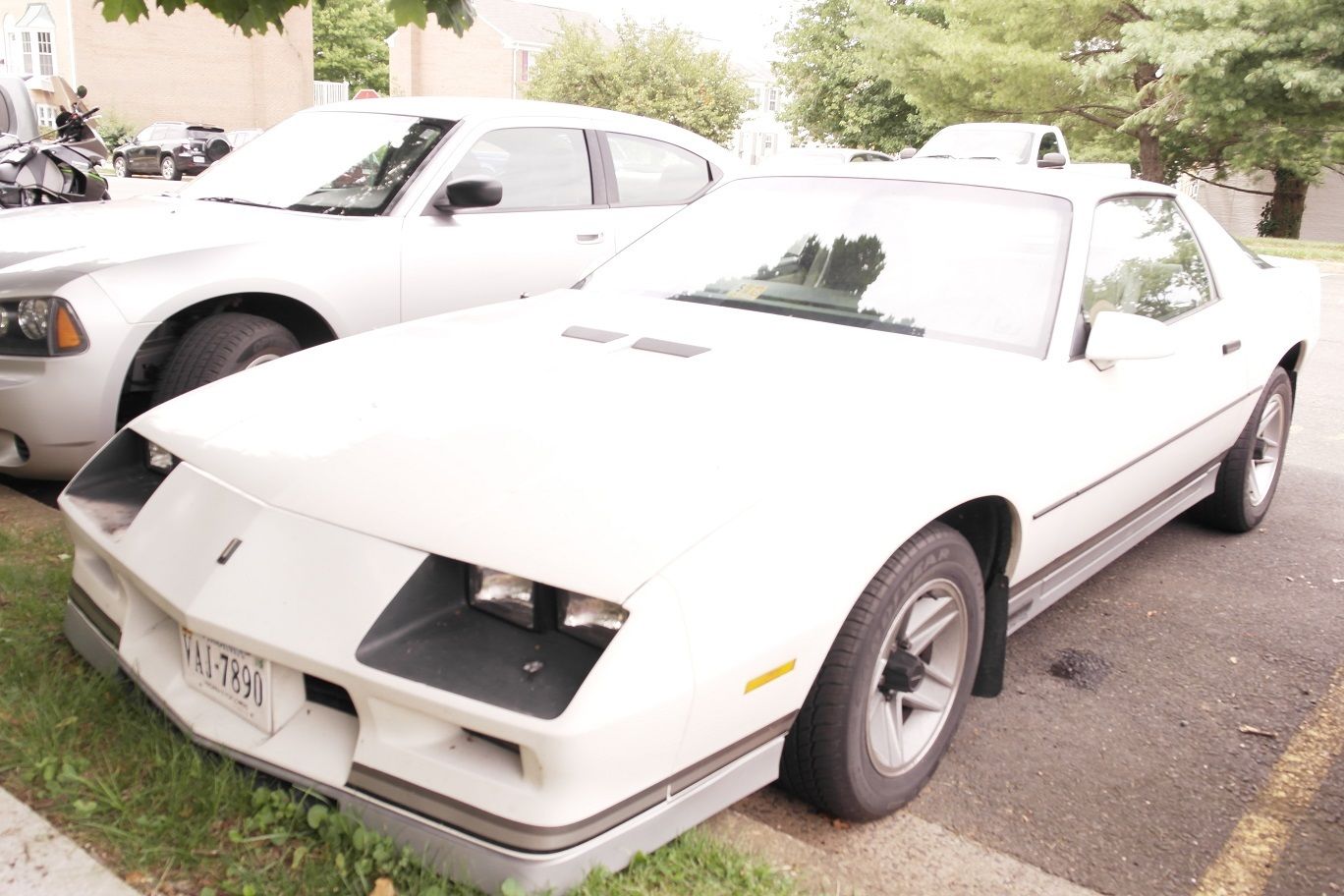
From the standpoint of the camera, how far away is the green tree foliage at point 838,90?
3572cm

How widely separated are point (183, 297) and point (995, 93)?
28.4 meters

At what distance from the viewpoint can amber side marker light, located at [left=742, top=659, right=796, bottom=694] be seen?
2180 mm

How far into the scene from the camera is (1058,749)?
10.4 feet

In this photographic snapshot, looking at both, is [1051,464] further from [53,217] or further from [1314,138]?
[1314,138]

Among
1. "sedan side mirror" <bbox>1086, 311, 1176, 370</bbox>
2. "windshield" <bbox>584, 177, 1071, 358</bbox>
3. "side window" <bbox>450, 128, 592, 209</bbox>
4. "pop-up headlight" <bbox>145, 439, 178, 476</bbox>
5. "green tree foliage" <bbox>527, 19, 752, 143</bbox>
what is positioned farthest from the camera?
"green tree foliage" <bbox>527, 19, 752, 143</bbox>

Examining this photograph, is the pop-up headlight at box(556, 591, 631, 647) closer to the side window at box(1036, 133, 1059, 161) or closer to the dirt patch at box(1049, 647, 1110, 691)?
the dirt patch at box(1049, 647, 1110, 691)

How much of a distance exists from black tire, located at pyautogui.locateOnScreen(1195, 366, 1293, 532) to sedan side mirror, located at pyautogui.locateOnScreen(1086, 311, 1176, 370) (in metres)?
1.67

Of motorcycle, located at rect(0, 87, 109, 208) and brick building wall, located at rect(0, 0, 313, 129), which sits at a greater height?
brick building wall, located at rect(0, 0, 313, 129)

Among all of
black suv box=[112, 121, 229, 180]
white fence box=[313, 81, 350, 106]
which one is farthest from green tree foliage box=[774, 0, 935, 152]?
white fence box=[313, 81, 350, 106]

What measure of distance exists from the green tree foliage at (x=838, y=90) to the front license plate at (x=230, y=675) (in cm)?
3491

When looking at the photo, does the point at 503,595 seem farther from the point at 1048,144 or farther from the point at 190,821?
the point at 1048,144

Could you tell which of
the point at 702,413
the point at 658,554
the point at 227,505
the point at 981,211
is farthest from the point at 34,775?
the point at 981,211

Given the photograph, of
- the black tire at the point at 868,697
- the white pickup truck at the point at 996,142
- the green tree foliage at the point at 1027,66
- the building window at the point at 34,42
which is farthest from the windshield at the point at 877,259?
the building window at the point at 34,42

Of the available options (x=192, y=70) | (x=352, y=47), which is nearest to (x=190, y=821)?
(x=192, y=70)
